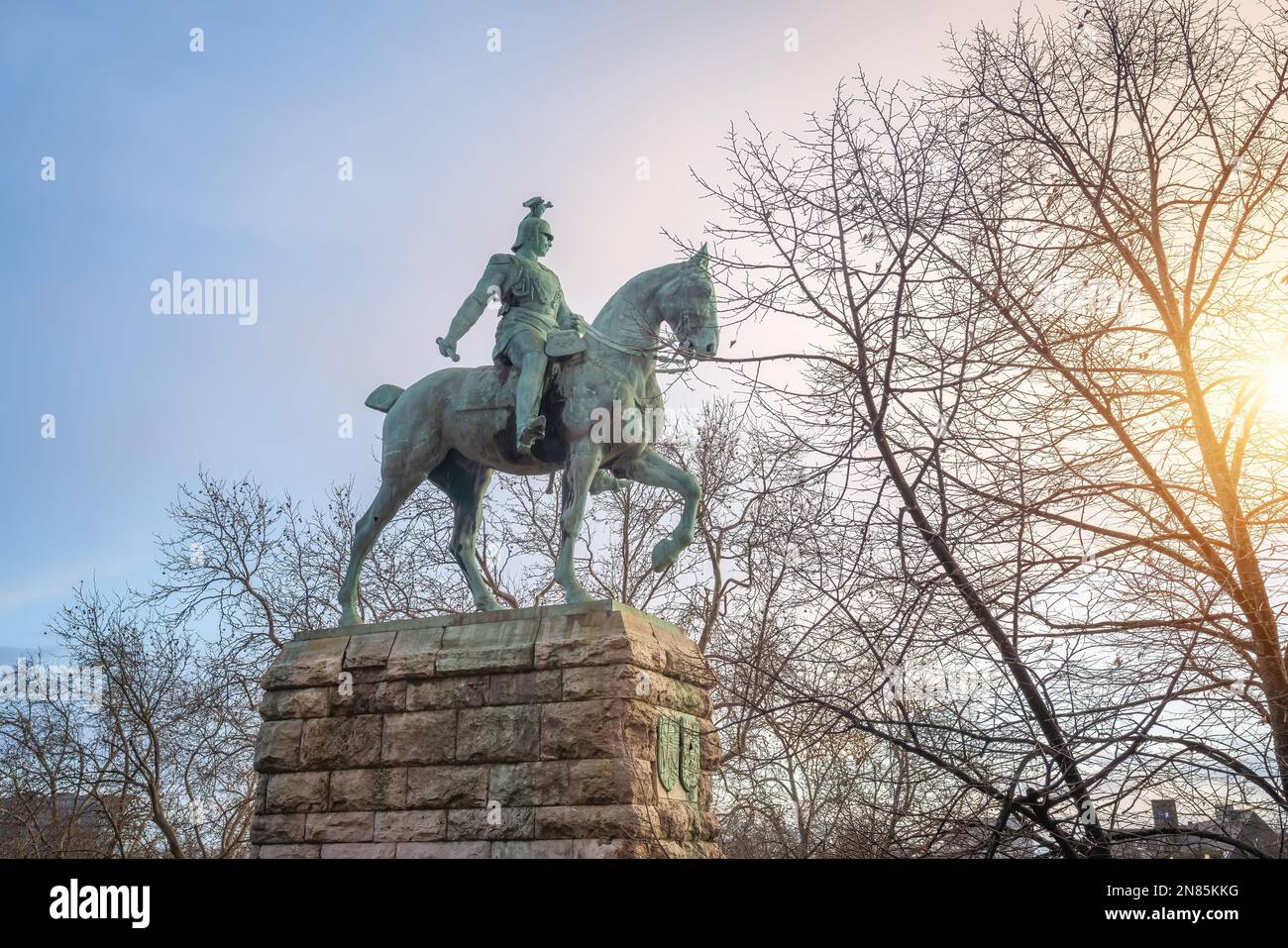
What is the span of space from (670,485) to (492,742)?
8.91 ft

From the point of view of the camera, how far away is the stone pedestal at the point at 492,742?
786 centimetres

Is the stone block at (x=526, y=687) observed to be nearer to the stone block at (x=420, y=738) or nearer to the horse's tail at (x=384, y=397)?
the stone block at (x=420, y=738)

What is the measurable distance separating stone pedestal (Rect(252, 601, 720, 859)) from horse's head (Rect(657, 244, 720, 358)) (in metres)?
2.17

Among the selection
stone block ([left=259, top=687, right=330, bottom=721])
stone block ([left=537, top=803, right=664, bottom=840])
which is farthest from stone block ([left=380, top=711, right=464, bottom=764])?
stone block ([left=537, top=803, right=664, bottom=840])

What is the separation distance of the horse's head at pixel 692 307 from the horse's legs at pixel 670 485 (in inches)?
44.3

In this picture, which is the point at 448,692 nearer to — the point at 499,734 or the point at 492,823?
the point at 499,734

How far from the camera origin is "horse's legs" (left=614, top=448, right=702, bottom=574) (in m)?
9.36

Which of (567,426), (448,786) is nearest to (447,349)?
(567,426)

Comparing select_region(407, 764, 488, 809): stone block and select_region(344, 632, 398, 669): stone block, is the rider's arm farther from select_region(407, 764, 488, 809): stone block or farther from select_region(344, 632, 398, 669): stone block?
select_region(407, 764, 488, 809): stone block

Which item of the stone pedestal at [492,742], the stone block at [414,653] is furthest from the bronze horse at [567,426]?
the stone block at [414,653]

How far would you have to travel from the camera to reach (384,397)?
10.5 m
